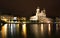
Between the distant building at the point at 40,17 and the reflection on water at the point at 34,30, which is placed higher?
the distant building at the point at 40,17

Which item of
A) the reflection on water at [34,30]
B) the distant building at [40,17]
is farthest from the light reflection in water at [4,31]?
the distant building at [40,17]

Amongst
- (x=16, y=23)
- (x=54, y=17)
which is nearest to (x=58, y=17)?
(x=54, y=17)

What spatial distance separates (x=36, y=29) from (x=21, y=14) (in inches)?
9.7

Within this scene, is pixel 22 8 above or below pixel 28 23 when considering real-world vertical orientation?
above

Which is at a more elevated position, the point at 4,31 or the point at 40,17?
the point at 40,17

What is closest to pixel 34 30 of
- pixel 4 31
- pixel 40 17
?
pixel 40 17

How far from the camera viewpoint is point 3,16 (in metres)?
1.57

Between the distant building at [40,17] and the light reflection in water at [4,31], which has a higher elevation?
the distant building at [40,17]

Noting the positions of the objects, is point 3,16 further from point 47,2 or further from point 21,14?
point 47,2

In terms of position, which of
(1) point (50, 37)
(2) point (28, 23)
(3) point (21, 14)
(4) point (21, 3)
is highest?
(4) point (21, 3)

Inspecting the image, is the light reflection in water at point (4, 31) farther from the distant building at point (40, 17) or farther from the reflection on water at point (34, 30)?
the distant building at point (40, 17)

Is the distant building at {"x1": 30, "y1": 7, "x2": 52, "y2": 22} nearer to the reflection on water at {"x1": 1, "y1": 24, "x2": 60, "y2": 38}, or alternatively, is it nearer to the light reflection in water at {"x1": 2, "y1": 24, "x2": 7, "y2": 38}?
the reflection on water at {"x1": 1, "y1": 24, "x2": 60, "y2": 38}

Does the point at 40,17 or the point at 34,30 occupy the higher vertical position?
the point at 40,17

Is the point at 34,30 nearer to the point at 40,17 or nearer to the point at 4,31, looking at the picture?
the point at 40,17
